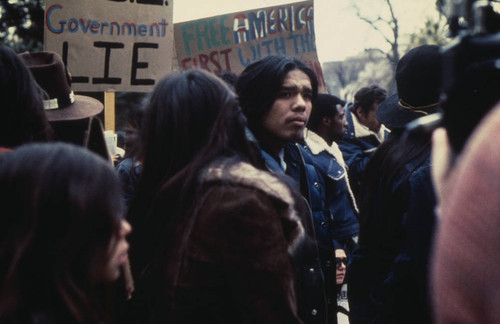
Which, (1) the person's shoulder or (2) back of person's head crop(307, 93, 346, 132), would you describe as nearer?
(1) the person's shoulder

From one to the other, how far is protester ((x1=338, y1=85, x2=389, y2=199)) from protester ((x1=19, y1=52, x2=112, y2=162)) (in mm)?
3363

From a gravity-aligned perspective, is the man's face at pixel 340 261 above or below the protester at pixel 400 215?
below

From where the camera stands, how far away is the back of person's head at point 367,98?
24.3ft

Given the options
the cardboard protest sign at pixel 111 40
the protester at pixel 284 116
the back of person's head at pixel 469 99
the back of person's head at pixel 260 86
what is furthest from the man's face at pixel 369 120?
the back of person's head at pixel 469 99

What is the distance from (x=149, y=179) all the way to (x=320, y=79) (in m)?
4.02

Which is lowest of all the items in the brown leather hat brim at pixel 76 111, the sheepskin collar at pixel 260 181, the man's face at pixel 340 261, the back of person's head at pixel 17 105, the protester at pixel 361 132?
the man's face at pixel 340 261

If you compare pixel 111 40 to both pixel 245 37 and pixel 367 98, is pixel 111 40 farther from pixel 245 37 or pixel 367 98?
pixel 367 98

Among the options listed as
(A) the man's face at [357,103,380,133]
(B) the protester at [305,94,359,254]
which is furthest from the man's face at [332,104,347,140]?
(B) the protester at [305,94,359,254]

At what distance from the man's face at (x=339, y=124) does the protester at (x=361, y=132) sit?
0.81 ft

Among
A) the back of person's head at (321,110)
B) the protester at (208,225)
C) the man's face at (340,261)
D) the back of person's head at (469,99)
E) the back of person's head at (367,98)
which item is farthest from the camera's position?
the back of person's head at (367,98)

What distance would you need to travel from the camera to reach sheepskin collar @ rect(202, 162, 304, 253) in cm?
217

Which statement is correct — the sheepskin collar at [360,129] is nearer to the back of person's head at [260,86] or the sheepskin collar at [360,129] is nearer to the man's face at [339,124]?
the man's face at [339,124]

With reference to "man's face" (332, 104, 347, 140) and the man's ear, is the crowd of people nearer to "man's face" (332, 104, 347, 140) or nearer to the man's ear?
"man's face" (332, 104, 347, 140)

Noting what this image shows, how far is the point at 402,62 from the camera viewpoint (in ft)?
10.5
